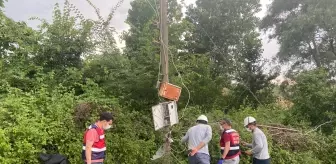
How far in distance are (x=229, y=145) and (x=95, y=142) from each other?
277 centimetres

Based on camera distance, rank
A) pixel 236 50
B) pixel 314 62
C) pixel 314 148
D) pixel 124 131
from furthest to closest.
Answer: pixel 314 62
pixel 236 50
pixel 314 148
pixel 124 131

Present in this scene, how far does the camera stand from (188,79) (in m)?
11.3

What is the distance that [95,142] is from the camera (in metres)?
5.78

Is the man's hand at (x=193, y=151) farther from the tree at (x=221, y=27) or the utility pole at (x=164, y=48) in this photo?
the tree at (x=221, y=27)

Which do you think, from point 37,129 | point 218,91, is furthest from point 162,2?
point 218,91

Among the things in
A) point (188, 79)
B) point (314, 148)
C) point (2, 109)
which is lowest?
point (314, 148)

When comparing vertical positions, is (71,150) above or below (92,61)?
below

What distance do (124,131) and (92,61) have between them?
12.9 feet

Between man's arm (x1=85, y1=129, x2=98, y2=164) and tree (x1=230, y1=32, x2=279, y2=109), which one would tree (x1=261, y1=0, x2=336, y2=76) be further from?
man's arm (x1=85, y1=129, x2=98, y2=164)

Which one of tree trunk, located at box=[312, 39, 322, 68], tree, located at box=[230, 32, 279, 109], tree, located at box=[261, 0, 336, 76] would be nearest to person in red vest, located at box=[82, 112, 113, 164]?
tree, located at box=[230, 32, 279, 109]

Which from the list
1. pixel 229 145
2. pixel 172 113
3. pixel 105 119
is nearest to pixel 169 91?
pixel 172 113

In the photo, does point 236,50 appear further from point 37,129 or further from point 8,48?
point 37,129

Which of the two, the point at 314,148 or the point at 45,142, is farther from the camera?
the point at 314,148

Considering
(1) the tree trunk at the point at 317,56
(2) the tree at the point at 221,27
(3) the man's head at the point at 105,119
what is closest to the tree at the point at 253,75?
(2) the tree at the point at 221,27
